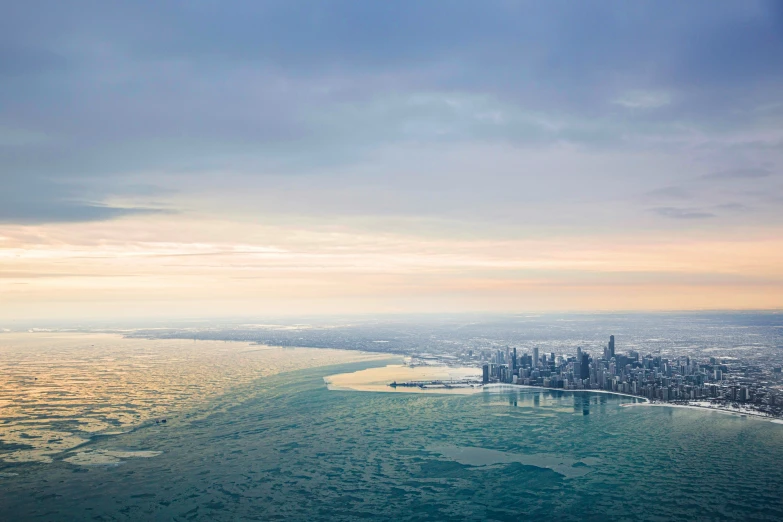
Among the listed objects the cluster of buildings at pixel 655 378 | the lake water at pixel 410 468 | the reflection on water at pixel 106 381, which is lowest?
the lake water at pixel 410 468

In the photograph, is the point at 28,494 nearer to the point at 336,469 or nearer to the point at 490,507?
the point at 336,469

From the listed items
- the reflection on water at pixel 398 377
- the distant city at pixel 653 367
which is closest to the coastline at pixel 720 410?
the distant city at pixel 653 367

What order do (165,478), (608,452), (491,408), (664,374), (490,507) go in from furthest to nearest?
1. (664,374)
2. (491,408)
3. (608,452)
4. (165,478)
5. (490,507)

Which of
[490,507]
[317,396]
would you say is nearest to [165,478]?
[490,507]

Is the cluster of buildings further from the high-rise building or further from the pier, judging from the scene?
the pier

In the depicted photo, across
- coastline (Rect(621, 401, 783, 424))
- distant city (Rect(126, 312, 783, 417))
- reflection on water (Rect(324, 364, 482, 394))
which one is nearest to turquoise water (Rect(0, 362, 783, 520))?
coastline (Rect(621, 401, 783, 424))

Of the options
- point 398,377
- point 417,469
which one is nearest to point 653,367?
point 398,377

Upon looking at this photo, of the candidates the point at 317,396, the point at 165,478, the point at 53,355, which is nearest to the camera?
the point at 165,478

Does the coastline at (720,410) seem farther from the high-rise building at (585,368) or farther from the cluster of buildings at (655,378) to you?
the high-rise building at (585,368)
